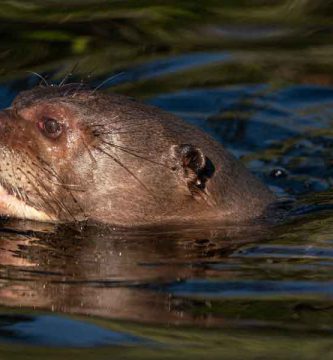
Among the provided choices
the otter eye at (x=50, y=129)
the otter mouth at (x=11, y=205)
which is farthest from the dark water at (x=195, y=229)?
the otter eye at (x=50, y=129)

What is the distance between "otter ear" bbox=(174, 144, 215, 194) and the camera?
6648 mm

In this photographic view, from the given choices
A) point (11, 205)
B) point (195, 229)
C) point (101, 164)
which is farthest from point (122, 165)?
point (11, 205)

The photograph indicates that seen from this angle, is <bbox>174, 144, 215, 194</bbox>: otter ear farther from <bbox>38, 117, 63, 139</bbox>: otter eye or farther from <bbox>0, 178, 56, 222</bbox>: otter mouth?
<bbox>0, 178, 56, 222</bbox>: otter mouth

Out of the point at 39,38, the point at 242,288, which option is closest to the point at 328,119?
the point at 39,38

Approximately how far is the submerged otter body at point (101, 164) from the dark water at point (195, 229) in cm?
13

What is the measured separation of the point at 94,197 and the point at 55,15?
379 cm

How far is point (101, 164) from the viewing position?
6.63m

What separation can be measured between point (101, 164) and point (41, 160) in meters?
0.32

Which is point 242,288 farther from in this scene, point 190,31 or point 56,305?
point 190,31

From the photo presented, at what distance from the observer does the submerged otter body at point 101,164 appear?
6.52m

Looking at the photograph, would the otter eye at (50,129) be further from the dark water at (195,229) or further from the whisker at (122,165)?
the dark water at (195,229)

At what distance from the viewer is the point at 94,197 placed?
261 inches

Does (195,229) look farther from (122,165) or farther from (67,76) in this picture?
(67,76)

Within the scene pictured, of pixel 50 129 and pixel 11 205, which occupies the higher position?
pixel 50 129
